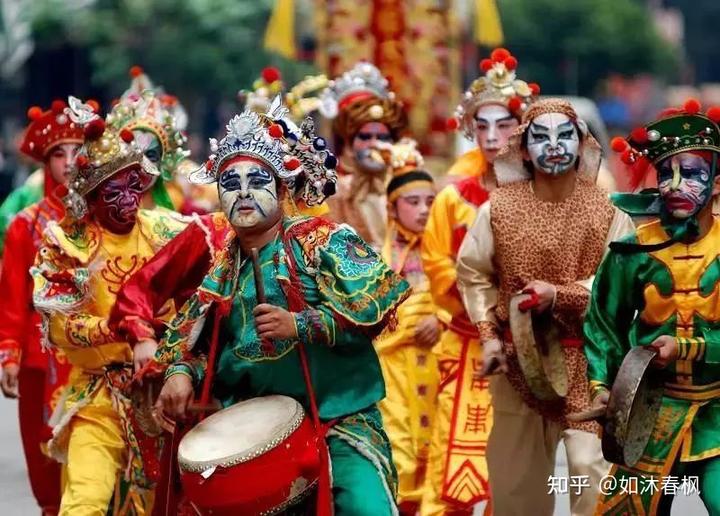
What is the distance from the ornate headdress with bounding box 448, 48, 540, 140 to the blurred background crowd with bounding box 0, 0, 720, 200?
7.63m

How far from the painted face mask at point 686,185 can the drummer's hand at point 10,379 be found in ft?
12.6

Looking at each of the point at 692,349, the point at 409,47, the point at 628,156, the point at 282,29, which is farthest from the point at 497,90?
the point at 409,47

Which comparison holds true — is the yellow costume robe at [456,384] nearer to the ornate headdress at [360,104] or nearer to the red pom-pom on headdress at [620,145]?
the red pom-pom on headdress at [620,145]

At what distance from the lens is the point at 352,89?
1421 centimetres

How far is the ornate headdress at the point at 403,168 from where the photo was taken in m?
12.5

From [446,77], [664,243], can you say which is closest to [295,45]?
[446,77]

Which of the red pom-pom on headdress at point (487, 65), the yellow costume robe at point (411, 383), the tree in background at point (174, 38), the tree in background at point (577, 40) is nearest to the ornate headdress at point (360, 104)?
the red pom-pom on headdress at point (487, 65)

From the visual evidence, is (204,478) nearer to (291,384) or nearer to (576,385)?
(291,384)

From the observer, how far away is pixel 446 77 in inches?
860

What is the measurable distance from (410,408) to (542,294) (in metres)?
2.47

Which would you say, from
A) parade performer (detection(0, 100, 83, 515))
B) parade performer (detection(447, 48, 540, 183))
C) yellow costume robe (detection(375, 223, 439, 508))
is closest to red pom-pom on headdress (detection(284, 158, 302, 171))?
parade performer (detection(0, 100, 83, 515))

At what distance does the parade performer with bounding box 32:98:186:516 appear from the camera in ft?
32.5

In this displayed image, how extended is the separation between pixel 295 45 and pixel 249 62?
28444 millimetres

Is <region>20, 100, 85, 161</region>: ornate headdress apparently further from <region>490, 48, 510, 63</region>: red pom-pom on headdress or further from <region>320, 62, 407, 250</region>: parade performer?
<region>490, 48, 510, 63</region>: red pom-pom on headdress
